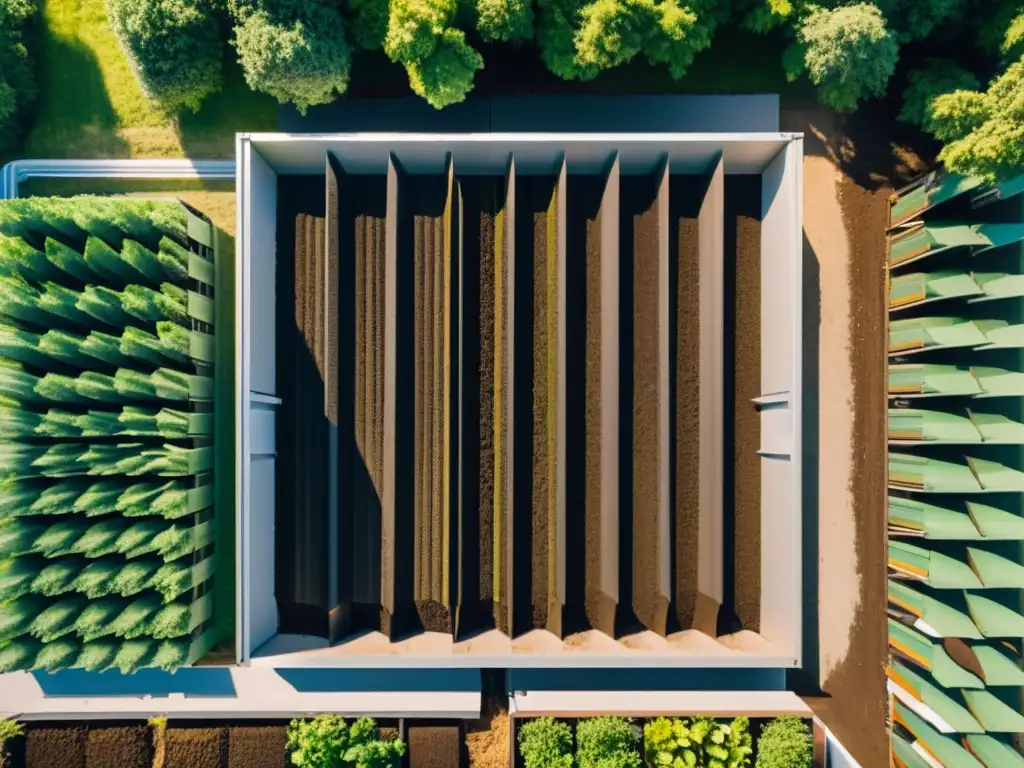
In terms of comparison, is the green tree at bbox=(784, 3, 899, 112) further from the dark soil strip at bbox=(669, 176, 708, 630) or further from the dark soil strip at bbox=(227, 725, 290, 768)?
the dark soil strip at bbox=(227, 725, 290, 768)

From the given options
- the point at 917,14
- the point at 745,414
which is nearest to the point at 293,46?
the point at 745,414

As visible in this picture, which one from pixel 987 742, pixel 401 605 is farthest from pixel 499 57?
pixel 987 742

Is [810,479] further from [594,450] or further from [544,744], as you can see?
[544,744]

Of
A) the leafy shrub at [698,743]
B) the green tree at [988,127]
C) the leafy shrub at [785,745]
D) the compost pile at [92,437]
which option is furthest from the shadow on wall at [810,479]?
the compost pile at [92,437]

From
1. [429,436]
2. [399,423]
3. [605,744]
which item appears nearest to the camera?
[605,744]

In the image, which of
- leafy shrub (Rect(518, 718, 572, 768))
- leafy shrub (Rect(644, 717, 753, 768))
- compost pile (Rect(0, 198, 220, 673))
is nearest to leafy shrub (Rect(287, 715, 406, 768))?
leafy shrub (Rect(518, 718, 572, 768))

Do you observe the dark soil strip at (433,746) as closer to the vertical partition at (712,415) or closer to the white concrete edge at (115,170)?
the vertical partition at (712,415)
